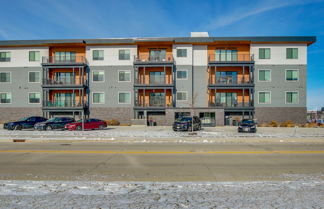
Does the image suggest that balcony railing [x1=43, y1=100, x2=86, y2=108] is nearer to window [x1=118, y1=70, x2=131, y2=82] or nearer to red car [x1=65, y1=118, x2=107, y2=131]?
window [x1=118, y1=70, x2=131, y2=82]

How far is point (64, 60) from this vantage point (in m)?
33.3

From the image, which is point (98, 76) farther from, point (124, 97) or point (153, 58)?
point (153, 58)

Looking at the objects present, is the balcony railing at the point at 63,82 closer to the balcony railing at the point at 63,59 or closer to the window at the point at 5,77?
the balcony railing at the point at 63,59

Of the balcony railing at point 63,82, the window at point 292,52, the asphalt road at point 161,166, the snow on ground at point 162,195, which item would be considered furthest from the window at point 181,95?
the snow on ground at point 162,195

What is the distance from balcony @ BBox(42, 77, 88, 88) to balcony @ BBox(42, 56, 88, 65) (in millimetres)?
2756

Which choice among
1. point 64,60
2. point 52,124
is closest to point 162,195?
point 52,124

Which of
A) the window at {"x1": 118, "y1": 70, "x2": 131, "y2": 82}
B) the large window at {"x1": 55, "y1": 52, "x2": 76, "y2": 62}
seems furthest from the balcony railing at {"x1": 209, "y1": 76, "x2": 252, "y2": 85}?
the large window at {"x1": 55, "y1": 52, "x2": 76, "y2": 62}

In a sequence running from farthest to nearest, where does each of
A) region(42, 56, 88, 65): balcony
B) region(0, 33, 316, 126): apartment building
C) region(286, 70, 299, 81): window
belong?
region(42, 56, 88, 65): balcony < region(286, 70, 299, 81): window < region(0, 33, 316, 126): apartment building

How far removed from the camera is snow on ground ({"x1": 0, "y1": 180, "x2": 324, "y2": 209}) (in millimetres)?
4152

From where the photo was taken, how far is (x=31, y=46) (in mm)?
33312

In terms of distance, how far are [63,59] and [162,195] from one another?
115 feet

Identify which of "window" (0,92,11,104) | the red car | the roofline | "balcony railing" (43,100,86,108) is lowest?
the red car

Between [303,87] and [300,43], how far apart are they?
22.8 feet

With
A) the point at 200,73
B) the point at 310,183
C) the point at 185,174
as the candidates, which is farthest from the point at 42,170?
the point at 200,73
